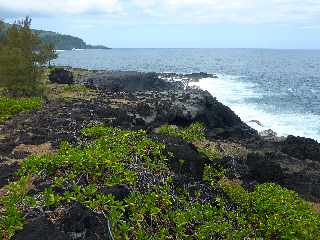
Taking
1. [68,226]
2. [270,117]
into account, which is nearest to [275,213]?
[68,226]

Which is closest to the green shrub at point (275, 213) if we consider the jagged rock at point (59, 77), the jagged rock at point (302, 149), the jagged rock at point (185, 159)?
the jagged rock at point (185, 159)

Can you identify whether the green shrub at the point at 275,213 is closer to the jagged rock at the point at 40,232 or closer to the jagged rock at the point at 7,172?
the jagged rock at the point at 40,232

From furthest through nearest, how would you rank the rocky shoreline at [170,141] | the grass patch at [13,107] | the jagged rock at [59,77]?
the jagged rock at [59,77] < the grass patch at [13,107] < the rocky shoreline at [170,141]

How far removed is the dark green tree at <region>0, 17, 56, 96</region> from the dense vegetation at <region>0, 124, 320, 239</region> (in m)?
15.4

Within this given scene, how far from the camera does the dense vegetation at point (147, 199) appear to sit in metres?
11.6

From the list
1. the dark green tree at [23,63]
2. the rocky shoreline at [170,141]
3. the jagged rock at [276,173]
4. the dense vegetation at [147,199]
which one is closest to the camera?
the dense vegetation at [147,199]

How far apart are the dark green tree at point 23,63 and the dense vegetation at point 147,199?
50.5 feet

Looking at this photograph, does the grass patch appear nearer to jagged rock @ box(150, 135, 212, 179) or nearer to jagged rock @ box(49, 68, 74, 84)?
jagged rock @ box(150, 135, 212, 179)

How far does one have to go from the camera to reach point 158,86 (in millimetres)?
67938

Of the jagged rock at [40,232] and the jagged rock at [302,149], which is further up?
the jagged rock at [40,232]

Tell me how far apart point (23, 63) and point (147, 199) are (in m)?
20.4

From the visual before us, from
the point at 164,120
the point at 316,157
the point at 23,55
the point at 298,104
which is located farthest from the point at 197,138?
the point at 298,104

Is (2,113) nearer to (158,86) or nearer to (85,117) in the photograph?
(85,117)

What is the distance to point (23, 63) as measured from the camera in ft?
101
